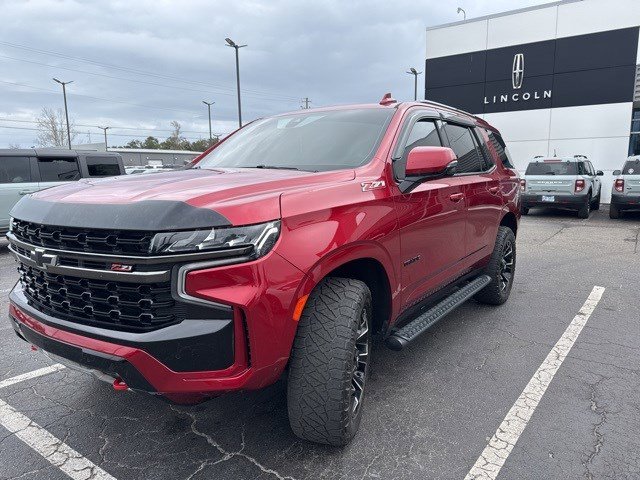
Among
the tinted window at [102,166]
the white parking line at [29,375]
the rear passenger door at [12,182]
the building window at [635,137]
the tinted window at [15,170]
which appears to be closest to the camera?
the white parking line at [29,375]

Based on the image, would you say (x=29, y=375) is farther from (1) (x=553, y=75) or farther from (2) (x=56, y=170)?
(1) (x=553, y=75)

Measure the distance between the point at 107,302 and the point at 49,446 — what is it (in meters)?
1.16

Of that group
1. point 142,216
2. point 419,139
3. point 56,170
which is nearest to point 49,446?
point 142,216

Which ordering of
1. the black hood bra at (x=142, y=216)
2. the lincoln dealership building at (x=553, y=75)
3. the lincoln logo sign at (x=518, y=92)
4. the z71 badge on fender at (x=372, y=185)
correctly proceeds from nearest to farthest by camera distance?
1. the black hood bra at (x=142, y=216)
2. the z71 badge on fender at (x=372, y=185)
3. the lincoln dealership building at (x=553, y=75)
4. the lincoln logo sign at (x=518, y=92)

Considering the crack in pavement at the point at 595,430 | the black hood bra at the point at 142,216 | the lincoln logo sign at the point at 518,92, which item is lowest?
the crack in pavement at the point at 595,430

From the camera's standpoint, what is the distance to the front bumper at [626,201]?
11.9 metres

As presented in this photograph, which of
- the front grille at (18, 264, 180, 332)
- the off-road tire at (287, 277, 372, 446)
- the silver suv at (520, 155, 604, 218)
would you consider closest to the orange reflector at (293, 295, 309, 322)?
the off-road tire at (287, 277, 372, 446)

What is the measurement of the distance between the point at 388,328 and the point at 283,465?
3.37 feet

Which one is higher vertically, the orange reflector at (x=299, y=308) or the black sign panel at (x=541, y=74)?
the black sign panel at (x=541, y=74)

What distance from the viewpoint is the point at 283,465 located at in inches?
93.7

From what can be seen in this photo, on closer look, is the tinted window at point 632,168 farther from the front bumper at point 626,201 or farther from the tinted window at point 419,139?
the tinted window at point 419,139

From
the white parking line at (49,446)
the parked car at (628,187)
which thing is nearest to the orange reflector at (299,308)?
the white parking line at (49,446)

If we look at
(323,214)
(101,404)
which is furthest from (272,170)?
(101,404)

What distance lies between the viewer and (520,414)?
9.36 ft
